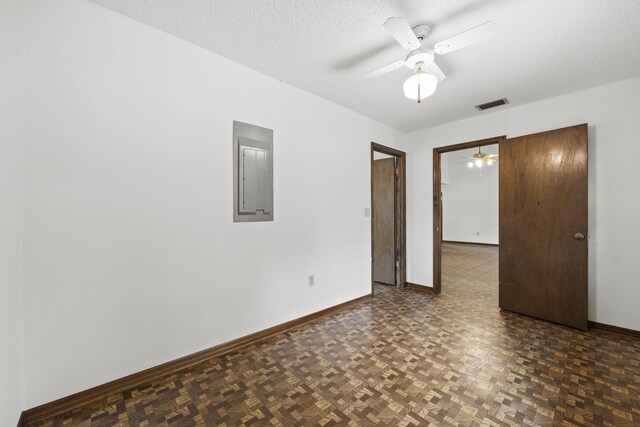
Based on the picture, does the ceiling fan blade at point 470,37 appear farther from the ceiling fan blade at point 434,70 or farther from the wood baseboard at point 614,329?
the wood baseboard at point 614,329

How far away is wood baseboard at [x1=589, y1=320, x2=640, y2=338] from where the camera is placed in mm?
2645

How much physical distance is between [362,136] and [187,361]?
3.17 m

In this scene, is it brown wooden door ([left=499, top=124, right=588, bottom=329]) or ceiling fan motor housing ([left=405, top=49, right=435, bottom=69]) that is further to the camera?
brown wooden door ([left=499, top=124, right=588, bottom=329])

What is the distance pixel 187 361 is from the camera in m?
2.12

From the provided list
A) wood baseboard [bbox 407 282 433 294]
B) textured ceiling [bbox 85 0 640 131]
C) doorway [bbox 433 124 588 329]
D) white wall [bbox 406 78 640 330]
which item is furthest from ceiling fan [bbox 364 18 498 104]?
wood baseboard [bbox 407 282 433 294]

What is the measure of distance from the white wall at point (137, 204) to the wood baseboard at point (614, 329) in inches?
123

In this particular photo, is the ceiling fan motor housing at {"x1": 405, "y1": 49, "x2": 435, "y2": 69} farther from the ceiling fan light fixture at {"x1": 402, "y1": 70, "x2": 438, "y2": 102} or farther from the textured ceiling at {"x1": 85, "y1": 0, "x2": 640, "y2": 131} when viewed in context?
the textured ceiling at {"x1": 85, "y1": 0, "x2": 640, "y2": 131}

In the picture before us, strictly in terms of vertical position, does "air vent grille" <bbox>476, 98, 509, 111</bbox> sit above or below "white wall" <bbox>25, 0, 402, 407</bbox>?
above

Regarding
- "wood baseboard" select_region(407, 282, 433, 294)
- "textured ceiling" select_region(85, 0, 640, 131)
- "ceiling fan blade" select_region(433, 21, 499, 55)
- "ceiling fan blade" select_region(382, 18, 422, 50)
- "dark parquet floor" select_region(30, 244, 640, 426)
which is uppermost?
"textured ceiling" select_region(85, 0, 640, 131)

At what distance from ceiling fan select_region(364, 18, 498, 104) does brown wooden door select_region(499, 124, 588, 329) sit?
1.81 meters

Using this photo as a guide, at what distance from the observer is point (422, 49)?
196cm

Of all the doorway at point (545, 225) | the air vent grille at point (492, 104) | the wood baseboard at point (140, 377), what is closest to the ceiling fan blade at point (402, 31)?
the air vent grille at point (492, 104)

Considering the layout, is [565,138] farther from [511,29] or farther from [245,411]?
[245,411]

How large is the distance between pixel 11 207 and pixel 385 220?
4.15 m
